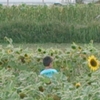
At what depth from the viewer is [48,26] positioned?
16531 millimetres

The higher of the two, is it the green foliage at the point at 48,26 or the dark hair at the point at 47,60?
the dark hair at the point at 47,60

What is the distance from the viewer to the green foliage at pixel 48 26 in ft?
53.7

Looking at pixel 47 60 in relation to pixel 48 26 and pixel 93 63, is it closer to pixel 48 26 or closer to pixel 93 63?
pixel 93 63

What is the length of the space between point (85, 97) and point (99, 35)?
13755 millimetres

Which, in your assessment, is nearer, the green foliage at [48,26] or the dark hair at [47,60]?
the dark hair at [47,60]

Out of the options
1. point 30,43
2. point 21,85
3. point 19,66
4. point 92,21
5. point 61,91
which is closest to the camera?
point 61,91

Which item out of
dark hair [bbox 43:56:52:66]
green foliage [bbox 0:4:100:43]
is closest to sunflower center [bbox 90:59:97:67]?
dark hair [bbox 43:56:52:66]

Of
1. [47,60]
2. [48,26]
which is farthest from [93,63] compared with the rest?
[48,26]

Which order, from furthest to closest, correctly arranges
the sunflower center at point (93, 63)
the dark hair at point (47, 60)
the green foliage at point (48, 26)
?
the green foliage at point (48, 26), the dark hair at point (47, 60), the sunflower center at point (93, 63)

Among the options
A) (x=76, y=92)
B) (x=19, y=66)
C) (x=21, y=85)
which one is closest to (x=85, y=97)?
(x=76, y=92)

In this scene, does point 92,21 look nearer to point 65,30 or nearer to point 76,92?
point 65,30

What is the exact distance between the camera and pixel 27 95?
2787mm

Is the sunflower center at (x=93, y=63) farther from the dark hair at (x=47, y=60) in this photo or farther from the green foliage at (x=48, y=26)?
the green foliage at (x=48, y=26)

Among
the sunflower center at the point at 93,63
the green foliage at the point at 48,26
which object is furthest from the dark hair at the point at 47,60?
the green foliage at the point at 48,26
